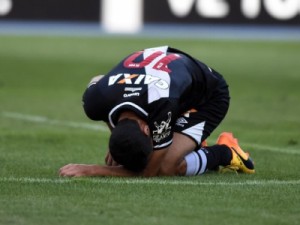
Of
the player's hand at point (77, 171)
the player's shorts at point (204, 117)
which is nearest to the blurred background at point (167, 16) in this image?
the player's shorts at point (204, 117)

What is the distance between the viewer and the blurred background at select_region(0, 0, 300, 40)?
85.9 ft

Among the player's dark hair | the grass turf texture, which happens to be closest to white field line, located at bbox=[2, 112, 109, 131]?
the grass turf texture

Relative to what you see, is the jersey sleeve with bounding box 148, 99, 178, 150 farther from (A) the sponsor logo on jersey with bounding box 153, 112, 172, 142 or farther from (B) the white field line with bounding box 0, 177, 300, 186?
(B) the white field line with bounding box 0, 177, 300, 186

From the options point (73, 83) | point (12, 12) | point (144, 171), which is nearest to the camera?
point (144, 171)

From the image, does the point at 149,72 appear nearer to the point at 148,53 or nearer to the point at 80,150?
the point at 148,53

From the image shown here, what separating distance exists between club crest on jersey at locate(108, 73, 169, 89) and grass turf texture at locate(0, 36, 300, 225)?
0.64 metres

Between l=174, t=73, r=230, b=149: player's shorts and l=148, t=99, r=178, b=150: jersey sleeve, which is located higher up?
l=148, t=99, r=178, b=150: jersey sleeve

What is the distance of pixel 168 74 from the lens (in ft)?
23.9

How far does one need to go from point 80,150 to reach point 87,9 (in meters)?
18.0

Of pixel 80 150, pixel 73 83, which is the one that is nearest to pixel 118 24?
pixel 73 83

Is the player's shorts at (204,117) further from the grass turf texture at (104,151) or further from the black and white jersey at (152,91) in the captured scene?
the grass turf texture at (104,151)

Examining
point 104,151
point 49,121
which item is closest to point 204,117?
point 104,151

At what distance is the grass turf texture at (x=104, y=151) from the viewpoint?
5.83m

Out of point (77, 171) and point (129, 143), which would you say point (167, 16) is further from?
point (129, 143)
